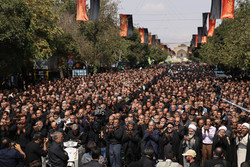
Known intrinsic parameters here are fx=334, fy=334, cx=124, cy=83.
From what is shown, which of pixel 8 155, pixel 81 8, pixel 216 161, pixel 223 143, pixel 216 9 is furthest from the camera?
pixel 81 8

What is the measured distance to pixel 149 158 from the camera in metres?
6.17

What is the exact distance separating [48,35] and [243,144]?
83.5 ft

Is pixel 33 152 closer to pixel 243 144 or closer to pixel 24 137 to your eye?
pixel 24 137

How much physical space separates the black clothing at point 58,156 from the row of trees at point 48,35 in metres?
16.7

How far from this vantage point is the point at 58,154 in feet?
21.9

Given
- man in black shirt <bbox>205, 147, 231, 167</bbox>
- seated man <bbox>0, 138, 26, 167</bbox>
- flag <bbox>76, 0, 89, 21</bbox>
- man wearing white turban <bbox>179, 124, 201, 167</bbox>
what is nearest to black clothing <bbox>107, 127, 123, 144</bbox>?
man wearing white turban <bbox>179, 124, 201, 167</bbox>

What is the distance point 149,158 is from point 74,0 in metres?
50.5

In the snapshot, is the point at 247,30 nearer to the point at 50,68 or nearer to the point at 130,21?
the point at 130,21

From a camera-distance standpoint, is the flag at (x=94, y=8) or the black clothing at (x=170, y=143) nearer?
the black clothing at (x=170, y=143)

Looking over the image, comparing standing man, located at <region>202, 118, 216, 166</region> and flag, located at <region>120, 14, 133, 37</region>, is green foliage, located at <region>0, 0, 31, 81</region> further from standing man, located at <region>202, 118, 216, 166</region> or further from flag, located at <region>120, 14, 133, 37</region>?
standing man, located at <region>202, 118, 216, 166</region>

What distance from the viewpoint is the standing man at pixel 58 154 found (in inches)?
263

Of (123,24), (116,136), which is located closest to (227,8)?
(123,24)

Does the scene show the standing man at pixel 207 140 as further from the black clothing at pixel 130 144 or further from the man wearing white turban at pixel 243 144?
the black clothing at pixel 130 144

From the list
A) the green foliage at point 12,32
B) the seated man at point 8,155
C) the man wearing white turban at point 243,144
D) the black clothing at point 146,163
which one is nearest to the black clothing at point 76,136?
the seated man at point 8,155
